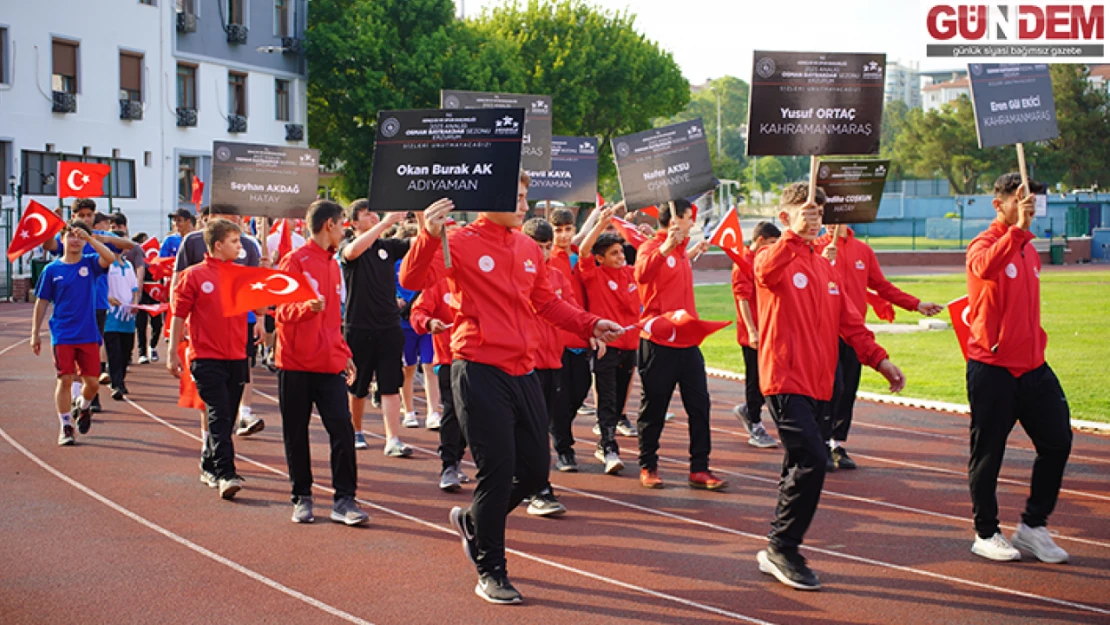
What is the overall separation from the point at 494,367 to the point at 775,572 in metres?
1.99

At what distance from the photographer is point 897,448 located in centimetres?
1130

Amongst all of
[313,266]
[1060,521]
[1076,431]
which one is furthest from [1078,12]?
[313,266]

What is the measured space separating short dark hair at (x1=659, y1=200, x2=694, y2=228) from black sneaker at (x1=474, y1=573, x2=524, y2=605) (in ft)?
13.8

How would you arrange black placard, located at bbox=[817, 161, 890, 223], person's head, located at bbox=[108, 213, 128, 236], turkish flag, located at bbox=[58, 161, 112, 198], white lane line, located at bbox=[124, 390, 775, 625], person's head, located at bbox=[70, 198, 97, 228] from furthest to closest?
turkish flag, located at bbox=[58, 161, 112, 198]
person's head, located at bbox=[108, 213, 128, 236]
person's head, located at bbox=[70, 198, 97, 228]
black placard, located at bbox=[817, 161, 890, 223]
white lane line, located at bbox=[124, 390, 775, 625]

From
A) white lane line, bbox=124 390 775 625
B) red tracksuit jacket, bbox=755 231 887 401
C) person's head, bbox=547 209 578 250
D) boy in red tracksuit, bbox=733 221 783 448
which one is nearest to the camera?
white lane line, bbox=124 390 775 625

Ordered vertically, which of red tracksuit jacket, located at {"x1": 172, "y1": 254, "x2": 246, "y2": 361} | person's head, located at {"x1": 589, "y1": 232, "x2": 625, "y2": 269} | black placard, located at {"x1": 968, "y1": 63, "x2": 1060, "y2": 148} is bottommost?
red tracksuit jacket, located at {"x1": 172, "y1": 254, "x2": 246, "y2": 361}

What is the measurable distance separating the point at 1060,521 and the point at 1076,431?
3.93 meters

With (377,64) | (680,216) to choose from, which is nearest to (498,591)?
(680,216)

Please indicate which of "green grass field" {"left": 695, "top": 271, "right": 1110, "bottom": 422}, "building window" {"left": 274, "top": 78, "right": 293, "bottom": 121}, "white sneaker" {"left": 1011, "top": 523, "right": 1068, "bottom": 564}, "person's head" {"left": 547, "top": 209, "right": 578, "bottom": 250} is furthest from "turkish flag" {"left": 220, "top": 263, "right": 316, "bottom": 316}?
"building window" {"left": 274, "top": 78, "right": 293, "bottom": 121}

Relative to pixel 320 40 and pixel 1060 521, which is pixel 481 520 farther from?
pixel 320 40

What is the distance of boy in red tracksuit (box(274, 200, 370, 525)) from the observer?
823 centimetres

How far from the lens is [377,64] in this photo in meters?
47.2

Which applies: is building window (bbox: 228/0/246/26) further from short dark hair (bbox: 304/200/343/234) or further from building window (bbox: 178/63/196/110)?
short dark hair (bbox: 304/200/343/234)

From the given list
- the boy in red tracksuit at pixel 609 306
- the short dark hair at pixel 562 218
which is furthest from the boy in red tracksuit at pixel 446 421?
the short dark hair at pixel 562 218
